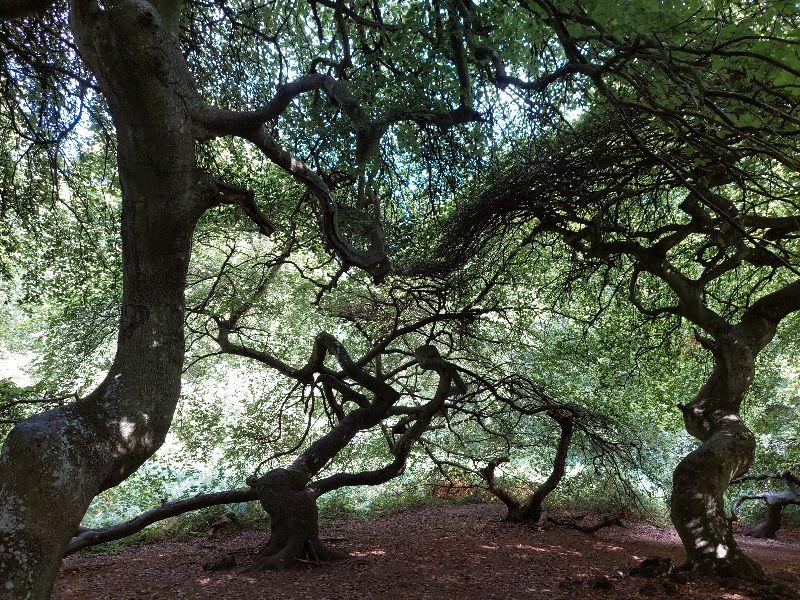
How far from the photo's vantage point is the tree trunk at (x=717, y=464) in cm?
486

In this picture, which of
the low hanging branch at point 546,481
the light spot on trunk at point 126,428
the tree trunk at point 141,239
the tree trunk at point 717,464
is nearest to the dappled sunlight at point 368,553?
the low hanging branch at point 546,481

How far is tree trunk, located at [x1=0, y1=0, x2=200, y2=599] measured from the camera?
2.54 metres

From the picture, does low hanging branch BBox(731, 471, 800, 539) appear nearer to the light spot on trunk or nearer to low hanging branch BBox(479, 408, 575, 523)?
low hanging branch BBox(479, 408, 575, 523)

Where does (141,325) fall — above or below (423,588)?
above

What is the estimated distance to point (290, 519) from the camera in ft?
18.4

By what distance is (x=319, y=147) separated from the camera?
212 inches

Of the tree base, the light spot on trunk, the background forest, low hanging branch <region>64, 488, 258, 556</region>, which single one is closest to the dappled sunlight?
the tree base

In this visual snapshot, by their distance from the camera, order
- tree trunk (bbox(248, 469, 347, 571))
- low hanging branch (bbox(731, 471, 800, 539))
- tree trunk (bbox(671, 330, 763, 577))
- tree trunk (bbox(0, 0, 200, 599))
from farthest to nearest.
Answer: low hanging branch (bbox(731, 471, 800, 539)), tree trunk (bbox(248, 469, 347, 571)), tree trunk (bbox(671, 330, 763, 577)), tree trunk (bbox(0, 0, 200, 599))

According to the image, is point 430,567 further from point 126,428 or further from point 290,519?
point 126,428

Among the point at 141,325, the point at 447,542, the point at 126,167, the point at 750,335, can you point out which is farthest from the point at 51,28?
the point at 750,335

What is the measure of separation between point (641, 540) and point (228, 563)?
587cm

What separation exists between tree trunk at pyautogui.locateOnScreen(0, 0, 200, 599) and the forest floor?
2657 millimetres

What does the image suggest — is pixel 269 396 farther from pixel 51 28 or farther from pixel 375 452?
pixel 51 28

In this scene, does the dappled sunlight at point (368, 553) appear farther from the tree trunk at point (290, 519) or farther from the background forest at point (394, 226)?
the background forest at point (394, 226)
